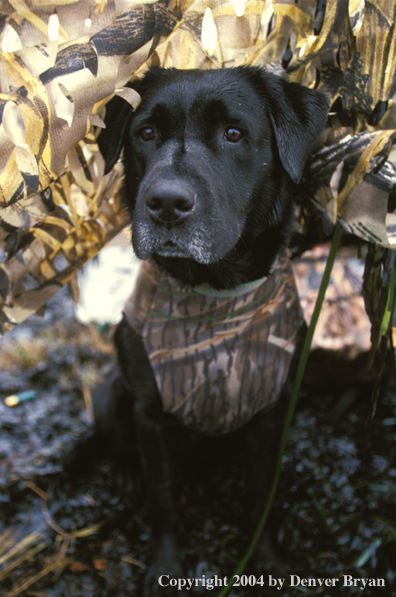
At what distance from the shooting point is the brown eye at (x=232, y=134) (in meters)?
1.43

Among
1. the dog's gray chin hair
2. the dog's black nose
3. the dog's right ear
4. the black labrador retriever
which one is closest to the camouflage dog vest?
the black labrador retriever

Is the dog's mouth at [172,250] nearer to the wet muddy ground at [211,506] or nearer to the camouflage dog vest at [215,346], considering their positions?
the camouflage dog vest at [215,346]

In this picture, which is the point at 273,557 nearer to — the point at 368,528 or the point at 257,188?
the point at 368,528

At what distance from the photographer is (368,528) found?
1883 millimetres

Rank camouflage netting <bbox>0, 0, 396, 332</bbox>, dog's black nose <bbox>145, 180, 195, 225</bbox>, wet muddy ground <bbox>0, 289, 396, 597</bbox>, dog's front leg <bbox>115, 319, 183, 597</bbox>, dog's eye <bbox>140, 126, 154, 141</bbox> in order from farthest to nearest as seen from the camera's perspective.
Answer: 1. wet muddy ground <bbox>0, 289, 396, 597</bbox>
2. dog's front leg <bbox>115, 319, 183, 597</bbox>
3. dog's eye <bbox>140, 126, 154, 141</bbox>
4. dog's black nose <bbox>145, 180, 195, 225</bbox>
5. camouflage netting <bbox>0, 0, 396, 332</bbox>

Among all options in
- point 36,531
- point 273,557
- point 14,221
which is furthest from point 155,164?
point 36,531

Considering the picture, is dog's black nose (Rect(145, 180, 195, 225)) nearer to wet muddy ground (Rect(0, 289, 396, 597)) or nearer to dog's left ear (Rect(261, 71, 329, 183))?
dog's left ear (Rect(261, 71, 329, 183))

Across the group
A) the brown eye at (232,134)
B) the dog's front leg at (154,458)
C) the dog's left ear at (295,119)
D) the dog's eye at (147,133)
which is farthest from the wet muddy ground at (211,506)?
the dog's eye at (147,133)

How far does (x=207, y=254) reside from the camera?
1350 millimetres

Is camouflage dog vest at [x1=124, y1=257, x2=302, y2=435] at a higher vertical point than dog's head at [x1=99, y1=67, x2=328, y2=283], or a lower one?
lower

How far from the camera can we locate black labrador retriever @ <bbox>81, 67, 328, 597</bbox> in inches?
53.4

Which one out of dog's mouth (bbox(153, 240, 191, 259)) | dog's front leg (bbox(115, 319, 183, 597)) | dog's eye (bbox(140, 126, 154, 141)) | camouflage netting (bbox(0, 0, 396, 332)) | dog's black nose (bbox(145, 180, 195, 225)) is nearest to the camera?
camouflage netting (bbox(0, 0, 396, 332))

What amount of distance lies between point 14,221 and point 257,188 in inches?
29.7

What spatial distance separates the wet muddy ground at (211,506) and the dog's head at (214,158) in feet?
2.69
